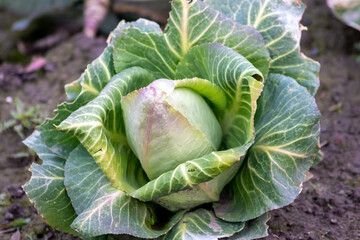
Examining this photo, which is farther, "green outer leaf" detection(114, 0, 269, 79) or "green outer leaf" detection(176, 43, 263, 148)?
"green outer leaf" detection(114, 0, 269, 79)

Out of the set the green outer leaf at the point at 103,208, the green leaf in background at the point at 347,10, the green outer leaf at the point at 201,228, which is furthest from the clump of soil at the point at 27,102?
the green leaf in background at the point at 347,10

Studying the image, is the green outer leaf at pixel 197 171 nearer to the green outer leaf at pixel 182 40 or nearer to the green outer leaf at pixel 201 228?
the green outer leaf at pixel 201 228

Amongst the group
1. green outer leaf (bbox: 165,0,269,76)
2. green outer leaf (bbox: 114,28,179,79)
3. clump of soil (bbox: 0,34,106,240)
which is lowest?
clump of soil (bbox: 0,34,106,240)

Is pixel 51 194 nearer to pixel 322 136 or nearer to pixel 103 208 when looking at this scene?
pixel 103 208

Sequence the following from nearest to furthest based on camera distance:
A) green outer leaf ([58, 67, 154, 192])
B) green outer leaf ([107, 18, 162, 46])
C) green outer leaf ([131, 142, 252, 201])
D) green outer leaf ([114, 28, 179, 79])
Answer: green outer leaf ([131, 142, 252, 201]) < green outer leaf ([58, 67, 154, 192]) < green outer leaf ([114, 28, 179, 79]) < green outer leaf ([107, 18, 162, 46])

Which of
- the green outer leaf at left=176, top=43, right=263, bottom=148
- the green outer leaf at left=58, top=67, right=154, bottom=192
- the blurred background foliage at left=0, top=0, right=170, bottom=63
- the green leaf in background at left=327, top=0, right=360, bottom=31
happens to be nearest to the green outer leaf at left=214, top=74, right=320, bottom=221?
the green outer leaf at left=176, top=43, right=263, bottom=148

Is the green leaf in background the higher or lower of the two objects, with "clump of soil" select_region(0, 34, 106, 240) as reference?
higher

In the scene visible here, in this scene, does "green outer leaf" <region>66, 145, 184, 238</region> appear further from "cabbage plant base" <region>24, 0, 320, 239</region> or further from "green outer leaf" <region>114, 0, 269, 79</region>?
"green outer leaf" <region>114, 0, 269, 79</region>
